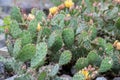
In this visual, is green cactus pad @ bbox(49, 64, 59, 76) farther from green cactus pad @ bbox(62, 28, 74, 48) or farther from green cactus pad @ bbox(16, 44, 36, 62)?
green cactus pad @ bbox(62, 28, 74, 48)

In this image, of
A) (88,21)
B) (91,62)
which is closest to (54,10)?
(88,21)

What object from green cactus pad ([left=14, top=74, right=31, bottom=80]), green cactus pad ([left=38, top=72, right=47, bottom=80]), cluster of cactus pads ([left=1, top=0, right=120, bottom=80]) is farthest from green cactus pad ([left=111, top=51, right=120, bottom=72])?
green cactus pad ([left=14, top=74, right=31, bottom=80])

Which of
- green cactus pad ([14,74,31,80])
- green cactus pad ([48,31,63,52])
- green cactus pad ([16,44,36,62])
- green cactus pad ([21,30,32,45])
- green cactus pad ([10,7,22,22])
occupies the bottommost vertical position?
green cactus pad ([14,74,31,80])

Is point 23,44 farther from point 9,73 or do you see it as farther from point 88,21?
point 88,21

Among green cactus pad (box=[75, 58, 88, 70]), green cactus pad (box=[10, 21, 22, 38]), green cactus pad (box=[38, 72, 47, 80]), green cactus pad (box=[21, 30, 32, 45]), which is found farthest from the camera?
green cactus pad (box=[10, 21, 22, 38])

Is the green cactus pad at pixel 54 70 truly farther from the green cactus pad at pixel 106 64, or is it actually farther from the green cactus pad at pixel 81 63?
the green cactus pad at pixel 106 64

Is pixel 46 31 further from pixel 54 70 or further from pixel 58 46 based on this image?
pixel 54 70

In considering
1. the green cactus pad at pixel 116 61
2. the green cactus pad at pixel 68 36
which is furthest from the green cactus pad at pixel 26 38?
the green cactus pad at pixel 116 61

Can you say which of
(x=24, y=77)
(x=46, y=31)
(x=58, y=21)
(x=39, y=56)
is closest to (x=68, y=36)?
(x=46, y=31)
